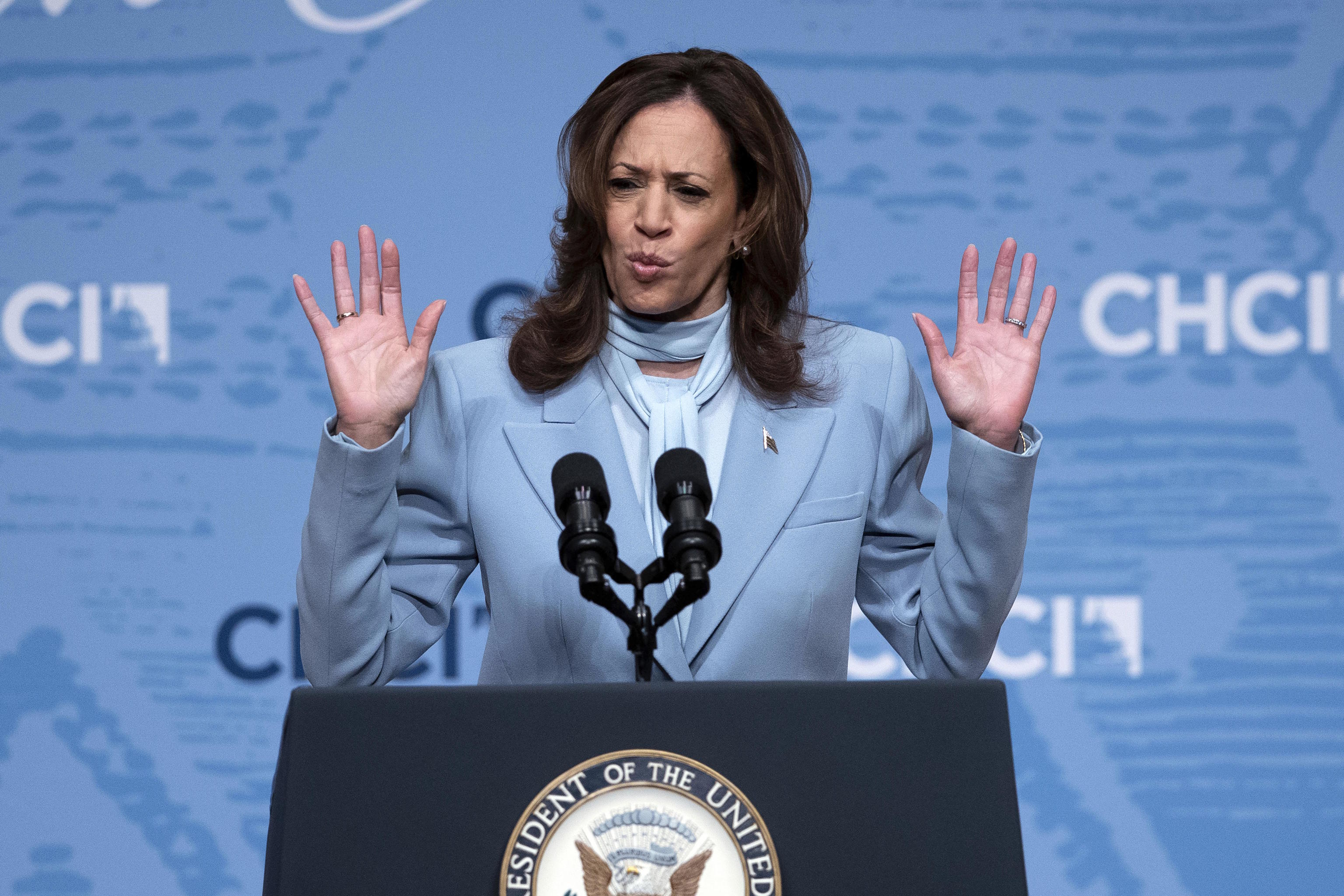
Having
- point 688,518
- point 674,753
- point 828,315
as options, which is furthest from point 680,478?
point 828,315

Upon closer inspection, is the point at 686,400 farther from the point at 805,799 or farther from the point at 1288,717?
the point at 1288,717

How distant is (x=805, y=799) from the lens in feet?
3.28

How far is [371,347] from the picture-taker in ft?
4.98

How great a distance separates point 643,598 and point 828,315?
5.63ft

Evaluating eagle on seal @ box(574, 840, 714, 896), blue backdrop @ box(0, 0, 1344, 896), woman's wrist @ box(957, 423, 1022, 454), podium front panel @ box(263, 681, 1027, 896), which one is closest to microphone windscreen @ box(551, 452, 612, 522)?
podium front panel @ box(263, 681, 1027, 896)

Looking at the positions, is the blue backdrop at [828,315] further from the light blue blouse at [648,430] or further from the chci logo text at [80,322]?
the light blue blouse at [648,430]

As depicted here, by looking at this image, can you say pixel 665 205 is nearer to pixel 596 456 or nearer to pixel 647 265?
pixel 647 265

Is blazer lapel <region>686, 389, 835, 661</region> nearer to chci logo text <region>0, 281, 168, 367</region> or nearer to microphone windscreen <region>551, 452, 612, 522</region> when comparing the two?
microphone windscreen <region>551, 452, 612, 522</region>

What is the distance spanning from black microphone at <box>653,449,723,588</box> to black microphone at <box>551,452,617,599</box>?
5 centimetres

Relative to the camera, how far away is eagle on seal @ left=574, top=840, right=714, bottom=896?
946 millimetres

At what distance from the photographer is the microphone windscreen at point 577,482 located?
112 cm

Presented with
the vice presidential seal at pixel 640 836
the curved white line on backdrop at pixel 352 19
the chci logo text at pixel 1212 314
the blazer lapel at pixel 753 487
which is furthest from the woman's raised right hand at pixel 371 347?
the chci logo text at pixel 1212 314

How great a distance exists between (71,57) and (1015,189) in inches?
76.9

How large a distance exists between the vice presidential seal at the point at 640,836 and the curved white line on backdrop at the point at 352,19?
217 cm
